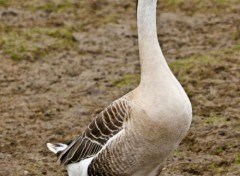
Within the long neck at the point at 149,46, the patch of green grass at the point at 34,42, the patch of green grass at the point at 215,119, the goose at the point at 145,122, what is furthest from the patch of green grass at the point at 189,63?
the long neck at the point at 149,46

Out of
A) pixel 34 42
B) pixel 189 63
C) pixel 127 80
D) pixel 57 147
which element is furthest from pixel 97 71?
pixel 57 147

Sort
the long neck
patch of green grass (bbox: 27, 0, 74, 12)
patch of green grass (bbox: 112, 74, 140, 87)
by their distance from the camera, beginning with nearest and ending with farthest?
the long neck, patch of green grass (bbox: 112, 74, 140, 87), patch of green grass (bbox: 27, 0, 74, 12)

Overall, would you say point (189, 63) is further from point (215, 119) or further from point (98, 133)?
point (98, 133)

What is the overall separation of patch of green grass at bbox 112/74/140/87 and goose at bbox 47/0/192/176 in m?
3.43

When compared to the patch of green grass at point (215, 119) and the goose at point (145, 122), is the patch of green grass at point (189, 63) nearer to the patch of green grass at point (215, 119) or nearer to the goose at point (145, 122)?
the patch of green grass at point (215, 119)

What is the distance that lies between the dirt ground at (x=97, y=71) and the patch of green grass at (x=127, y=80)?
0.04ft

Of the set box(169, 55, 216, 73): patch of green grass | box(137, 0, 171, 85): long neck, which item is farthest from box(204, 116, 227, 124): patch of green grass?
box(137, 0, 171, 85): long neck

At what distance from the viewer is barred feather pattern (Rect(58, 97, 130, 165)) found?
264 inches

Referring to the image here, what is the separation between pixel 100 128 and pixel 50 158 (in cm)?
166

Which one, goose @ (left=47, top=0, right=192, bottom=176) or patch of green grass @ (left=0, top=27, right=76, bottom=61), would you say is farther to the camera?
patch of green grass @ (left=0, top=27, right=76, bottom=61)

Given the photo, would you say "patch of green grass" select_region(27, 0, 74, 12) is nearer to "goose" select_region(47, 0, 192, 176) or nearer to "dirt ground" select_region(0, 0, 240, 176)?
"dirt ground" select_region(0, 0, 240, 176)

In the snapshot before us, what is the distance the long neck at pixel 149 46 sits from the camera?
6.51 m

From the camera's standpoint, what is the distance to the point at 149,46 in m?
6.64

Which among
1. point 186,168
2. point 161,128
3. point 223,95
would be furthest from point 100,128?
point 223,95
